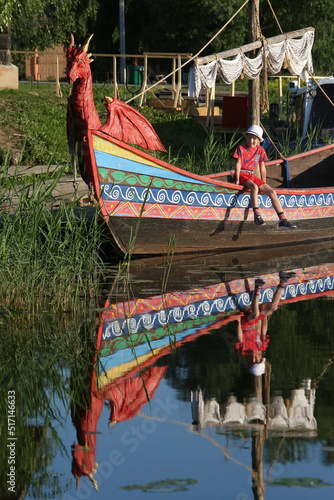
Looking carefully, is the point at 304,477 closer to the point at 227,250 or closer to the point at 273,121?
the point at 227,250

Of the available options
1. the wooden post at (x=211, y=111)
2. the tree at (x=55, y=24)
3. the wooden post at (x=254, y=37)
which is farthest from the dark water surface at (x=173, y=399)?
the tree at (x=55, y=24)

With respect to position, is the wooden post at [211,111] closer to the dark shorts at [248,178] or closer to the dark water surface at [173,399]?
the dark shorts at [248,178]

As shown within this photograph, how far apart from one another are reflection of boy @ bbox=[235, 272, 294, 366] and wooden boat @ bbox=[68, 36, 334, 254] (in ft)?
4.95

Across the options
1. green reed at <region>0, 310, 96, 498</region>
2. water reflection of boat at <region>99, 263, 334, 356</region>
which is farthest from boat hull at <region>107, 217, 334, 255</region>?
green reed at <region>0, 310, 96, 498</region>

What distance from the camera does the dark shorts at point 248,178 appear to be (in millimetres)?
11453

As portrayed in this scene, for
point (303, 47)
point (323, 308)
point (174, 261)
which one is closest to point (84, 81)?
point (174, 261)

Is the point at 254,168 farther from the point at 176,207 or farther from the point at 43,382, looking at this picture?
the point at 43,382

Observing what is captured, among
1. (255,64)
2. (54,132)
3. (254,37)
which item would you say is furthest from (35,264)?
(54,132)

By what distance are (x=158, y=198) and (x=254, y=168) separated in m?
1.41

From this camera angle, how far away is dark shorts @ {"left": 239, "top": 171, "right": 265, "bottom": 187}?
37.6 feet

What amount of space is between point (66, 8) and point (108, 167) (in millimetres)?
27187

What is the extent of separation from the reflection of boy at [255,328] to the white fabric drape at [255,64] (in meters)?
4.22

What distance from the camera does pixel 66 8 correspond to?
35.8 m

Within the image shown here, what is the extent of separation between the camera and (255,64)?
12867 mm
